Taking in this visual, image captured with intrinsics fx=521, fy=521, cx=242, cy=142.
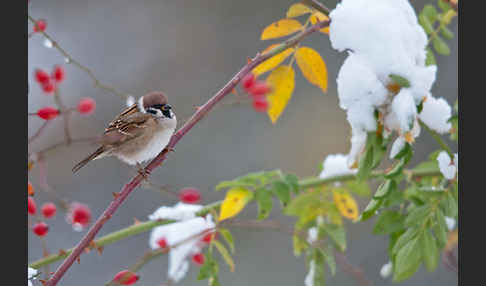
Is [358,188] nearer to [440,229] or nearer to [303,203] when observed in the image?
[303,203]

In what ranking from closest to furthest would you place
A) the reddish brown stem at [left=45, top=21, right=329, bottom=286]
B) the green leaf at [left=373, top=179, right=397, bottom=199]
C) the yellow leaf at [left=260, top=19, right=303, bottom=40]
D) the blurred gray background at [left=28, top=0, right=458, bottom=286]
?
the reddish brown stem at [left=45, top=21, right=329, bottom=286] → the green leaf at [left=373, top=179, right=397, bottom=199] → the yellow leaf at [left=260, top=19, right=303, bottom=40] → the blurred gray background at [left=28, top=0, right=458, bottom=286]

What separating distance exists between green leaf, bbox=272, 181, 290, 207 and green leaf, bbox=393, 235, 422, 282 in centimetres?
17

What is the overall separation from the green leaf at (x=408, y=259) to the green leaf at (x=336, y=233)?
0.20m

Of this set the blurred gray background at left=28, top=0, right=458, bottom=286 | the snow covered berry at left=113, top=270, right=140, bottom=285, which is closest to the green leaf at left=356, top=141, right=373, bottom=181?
the snow covered berry at left=113, top=270, right=140, bottom=285

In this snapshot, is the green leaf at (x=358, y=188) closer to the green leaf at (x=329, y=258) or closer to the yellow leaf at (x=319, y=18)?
the green leaf at (x=329, y=258)

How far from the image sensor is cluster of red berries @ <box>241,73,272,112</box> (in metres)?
0.76

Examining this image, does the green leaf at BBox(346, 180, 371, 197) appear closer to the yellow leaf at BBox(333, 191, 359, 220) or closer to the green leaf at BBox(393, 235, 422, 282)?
the yellow leaf at BBox(333, 191, 359, 220)

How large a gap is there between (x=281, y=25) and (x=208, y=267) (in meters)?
0.36

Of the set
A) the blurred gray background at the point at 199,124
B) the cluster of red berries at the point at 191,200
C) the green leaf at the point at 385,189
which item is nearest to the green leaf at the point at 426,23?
the green leaf at the point at 385,189

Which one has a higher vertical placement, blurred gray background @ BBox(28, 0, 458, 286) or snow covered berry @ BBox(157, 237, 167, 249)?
blurred gray background @ BBox(28, 0, 458, 286)

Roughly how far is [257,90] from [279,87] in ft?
0.12

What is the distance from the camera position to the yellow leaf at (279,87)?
0.75m

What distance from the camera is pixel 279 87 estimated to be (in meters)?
0.75

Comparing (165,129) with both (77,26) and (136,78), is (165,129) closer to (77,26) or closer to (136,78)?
(136,78)
